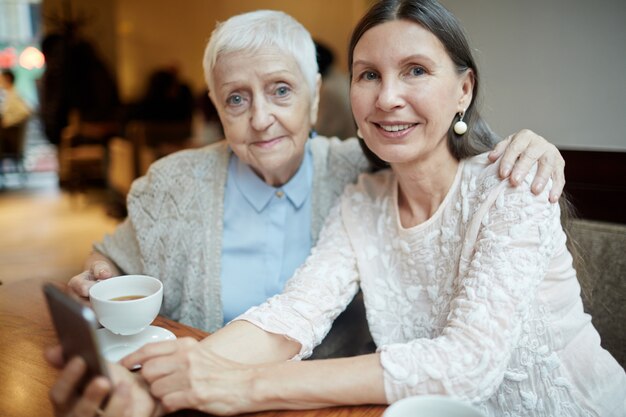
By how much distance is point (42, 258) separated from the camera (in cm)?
482

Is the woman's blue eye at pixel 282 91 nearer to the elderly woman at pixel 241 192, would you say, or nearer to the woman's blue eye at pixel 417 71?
the elderly woman at pixel 241 192

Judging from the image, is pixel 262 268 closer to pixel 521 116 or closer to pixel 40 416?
pixel 40 416

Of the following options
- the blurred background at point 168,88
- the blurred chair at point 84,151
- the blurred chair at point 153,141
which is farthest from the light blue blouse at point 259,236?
the blurred chair at point 84,151

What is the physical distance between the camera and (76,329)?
2.28ft

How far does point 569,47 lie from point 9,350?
2044 mm

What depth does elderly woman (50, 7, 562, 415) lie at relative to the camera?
1.54m

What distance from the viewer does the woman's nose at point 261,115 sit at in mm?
1521

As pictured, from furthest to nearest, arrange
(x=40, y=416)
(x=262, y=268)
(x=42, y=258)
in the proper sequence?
(x=42, y=258), (x=262, y=268), (x=40, y=416)

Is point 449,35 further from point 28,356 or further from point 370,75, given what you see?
point 28,356

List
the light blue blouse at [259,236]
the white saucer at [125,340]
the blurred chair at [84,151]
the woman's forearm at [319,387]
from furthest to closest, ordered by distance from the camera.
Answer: the blurred chair at [84,151], the light blue blouse at [259,236], the white saucer at [125,340], the woman's forearm at [319,387]

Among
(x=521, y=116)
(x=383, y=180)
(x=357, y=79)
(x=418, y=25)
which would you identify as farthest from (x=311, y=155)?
(x=521, y=116)

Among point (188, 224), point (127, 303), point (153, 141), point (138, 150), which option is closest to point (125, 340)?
point (127, 303)

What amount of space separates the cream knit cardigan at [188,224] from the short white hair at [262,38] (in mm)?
301

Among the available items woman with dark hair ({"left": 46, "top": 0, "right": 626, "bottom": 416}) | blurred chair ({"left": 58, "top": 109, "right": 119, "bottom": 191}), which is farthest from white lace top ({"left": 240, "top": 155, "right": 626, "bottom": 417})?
blurred chair ({"left": 58, "top": 109, "right": 119, "bottom": 191})
